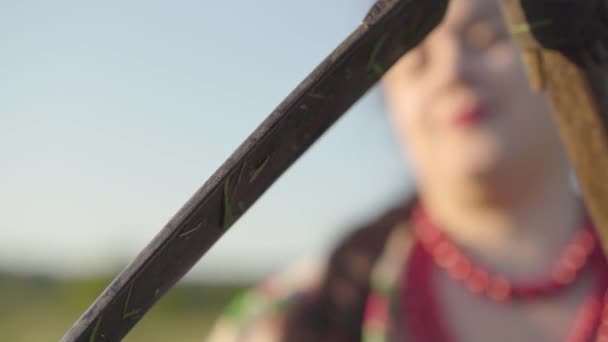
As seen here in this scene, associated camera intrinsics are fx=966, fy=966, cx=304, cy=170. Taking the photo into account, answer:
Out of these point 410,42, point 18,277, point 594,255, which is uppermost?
point 410,42

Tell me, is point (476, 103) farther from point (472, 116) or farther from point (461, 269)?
point (461, 269)

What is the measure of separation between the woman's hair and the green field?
14.7 feet

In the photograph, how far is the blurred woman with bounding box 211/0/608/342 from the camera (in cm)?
120

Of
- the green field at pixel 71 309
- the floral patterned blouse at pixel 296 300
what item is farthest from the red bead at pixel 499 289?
the green field at pixel 71 309

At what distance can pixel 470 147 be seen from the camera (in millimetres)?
1242

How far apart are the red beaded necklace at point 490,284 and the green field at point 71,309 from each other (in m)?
4.59

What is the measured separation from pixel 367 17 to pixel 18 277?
11.2m

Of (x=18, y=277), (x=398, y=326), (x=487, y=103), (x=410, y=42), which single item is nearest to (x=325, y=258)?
(x=398, y=326)

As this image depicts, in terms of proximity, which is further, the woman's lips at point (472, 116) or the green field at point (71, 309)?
the green field at point (71, 309)

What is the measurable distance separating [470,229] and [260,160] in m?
0.77

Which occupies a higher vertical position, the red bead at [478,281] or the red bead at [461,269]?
the red bead at [461,269]

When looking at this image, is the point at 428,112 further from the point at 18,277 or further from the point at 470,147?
the point at 18,277

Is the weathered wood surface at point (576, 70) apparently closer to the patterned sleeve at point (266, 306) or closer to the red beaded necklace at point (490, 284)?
the red beaded necklace at point (490, 284)

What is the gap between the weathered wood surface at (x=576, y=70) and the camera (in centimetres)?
61
